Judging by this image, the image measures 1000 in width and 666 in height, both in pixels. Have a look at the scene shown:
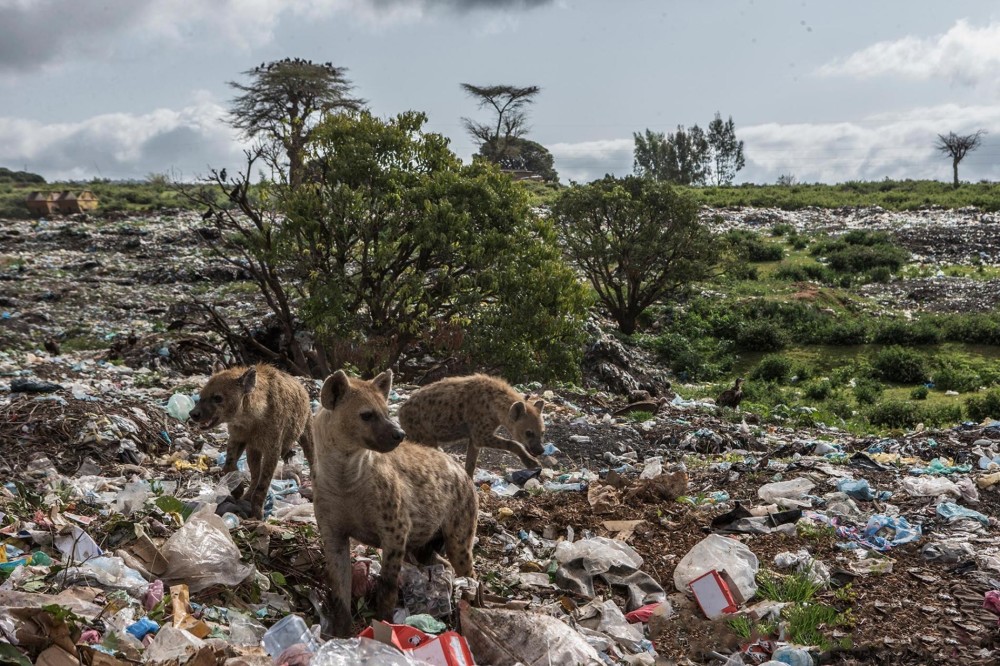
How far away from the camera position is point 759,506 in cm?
676

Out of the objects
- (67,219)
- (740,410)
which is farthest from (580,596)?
(67,219)

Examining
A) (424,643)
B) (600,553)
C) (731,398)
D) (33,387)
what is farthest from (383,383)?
(731,398)

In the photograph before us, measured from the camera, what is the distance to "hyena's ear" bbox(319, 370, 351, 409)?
4184 mm

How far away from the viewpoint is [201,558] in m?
4.48

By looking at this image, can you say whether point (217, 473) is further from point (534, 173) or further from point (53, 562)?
point (534, 173)

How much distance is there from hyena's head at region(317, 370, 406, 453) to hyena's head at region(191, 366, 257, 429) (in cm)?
189

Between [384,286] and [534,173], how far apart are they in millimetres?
41433

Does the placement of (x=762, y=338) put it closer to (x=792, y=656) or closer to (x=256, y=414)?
(x=256, y=414)

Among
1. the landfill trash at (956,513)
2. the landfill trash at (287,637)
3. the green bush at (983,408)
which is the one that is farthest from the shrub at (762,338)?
the landfill trash at (287,637)

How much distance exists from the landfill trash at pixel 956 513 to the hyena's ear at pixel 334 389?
4535 mm

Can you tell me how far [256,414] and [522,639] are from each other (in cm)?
267

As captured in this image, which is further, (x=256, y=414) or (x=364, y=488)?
(x=256, y=414)

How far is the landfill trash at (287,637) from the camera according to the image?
3.88m

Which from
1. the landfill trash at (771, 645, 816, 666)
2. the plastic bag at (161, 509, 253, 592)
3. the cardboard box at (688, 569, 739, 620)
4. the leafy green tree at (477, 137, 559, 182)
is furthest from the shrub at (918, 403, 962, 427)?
the leafy green tree at (477, 137, 559, 182)
